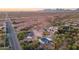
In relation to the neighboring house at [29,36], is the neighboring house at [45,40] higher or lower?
lower

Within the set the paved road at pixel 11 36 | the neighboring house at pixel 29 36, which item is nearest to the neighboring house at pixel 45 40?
the neighboring house at pixel 29 36

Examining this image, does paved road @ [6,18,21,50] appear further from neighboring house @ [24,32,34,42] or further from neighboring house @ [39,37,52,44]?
neighboring house @ [39,37,52,44]

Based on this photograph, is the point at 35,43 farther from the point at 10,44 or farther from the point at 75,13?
the point at 75,13

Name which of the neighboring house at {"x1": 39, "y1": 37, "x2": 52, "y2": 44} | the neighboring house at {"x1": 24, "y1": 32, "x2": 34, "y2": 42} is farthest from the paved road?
the neighboring house at {"x1": 39, "y1": 37, "x2": 52, "y2": 44}

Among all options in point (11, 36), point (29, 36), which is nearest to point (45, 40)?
point (29, 36)

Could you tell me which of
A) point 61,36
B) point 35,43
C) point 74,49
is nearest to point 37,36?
point 35,43

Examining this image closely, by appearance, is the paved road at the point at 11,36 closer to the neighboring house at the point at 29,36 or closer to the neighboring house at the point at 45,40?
the neighboring house at the point at 29,36

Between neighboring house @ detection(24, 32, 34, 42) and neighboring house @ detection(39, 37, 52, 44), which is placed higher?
neighboring house @ detection(24, 32, 34, 42)

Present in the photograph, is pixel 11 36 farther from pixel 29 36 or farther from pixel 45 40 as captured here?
pixel 45 40
